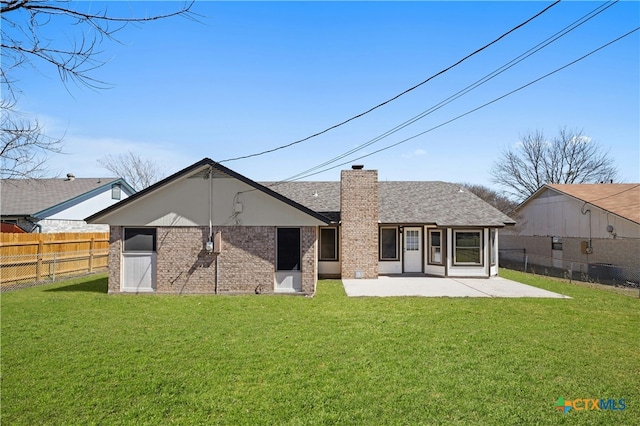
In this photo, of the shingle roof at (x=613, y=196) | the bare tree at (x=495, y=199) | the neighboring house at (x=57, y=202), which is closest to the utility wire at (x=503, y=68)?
the shingle roof at (x=613, y=196)

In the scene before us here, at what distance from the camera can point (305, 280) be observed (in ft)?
42.0

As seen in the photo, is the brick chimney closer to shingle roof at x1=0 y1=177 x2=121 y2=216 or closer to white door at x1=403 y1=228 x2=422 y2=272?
white door at x1=403 y1=228 x2=422 y2=272

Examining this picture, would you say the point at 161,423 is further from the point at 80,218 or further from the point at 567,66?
the point at 80,218

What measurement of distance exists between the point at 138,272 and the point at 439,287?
11.3m

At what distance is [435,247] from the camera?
17.5 meters

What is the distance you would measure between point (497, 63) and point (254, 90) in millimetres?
6899

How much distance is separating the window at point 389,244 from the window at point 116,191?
802 inches

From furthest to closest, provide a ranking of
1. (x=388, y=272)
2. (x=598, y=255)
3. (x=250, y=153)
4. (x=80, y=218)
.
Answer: (x=80, y=218) < (x=598, y=255) < (x=388, y=272) < (x=250, y=153)

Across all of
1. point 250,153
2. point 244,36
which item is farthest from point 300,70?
point 250,153

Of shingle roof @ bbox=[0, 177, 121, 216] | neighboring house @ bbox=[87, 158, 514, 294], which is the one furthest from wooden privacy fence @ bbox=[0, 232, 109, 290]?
shingle roof @ bbox=[0, 177, 121, 216]

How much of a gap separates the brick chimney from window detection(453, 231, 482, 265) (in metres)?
3.88

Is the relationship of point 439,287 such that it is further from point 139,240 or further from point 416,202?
point 139,240

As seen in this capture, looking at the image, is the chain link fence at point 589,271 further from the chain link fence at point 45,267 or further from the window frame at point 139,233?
the chain link fence at point 45,267

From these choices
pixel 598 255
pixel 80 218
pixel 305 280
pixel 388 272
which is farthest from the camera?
pixel 80 218
